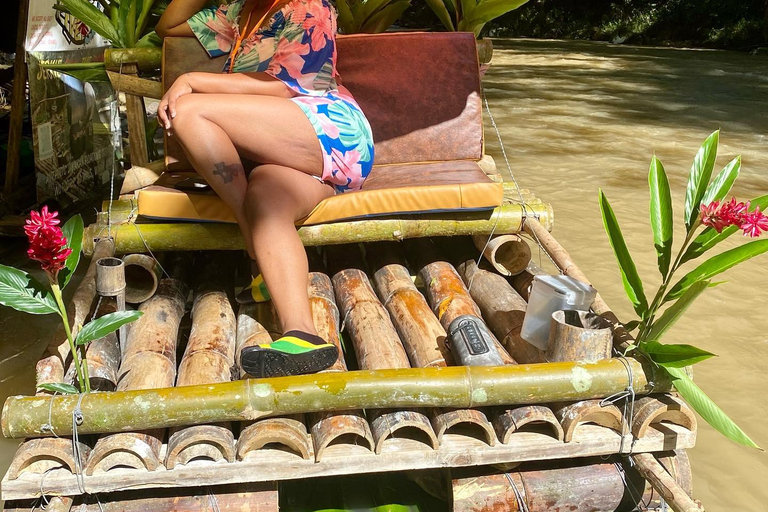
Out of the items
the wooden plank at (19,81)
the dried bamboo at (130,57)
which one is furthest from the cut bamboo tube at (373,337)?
the wooden plank at (19,81)

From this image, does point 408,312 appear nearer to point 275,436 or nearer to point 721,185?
point 275,436

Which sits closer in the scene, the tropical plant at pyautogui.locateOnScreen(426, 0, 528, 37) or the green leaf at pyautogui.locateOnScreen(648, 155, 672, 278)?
the green leaf at pyautogui.locateOnScreen(648, 155, 672, 278)

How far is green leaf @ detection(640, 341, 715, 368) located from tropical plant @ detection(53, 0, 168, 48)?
118 inches

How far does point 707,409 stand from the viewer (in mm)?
2180

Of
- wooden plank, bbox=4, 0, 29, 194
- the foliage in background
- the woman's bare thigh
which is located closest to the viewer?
the woman's bare thigh

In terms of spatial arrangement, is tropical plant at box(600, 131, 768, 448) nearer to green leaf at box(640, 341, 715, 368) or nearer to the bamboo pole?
green leaf at box(640, 341, 715, 368)

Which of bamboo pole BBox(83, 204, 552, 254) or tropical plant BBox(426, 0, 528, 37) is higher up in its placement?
tropical plant BBox(426, 0, 528, 37)

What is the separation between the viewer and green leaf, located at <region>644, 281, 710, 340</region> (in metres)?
2.18

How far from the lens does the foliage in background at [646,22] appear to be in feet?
56.0

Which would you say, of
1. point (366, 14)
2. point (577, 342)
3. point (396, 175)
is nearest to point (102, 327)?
point (577, 342)

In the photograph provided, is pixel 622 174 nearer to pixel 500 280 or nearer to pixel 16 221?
pixel 500 280

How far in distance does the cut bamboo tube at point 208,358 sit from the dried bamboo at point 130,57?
1144 mm

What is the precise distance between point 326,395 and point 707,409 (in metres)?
1.08

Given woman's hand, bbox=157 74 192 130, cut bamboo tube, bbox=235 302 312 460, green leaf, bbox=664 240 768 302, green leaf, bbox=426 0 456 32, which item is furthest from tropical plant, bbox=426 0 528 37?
cut bamboo tube, bbox=235 302 312 460
